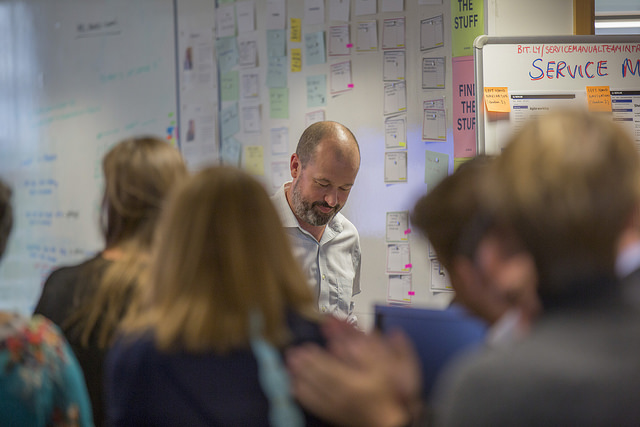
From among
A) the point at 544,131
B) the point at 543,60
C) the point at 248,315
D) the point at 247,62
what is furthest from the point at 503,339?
the point at 247,62

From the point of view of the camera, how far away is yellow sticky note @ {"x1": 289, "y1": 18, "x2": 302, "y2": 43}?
324 centimetres

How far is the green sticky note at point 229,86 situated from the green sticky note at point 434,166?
45.9 inches

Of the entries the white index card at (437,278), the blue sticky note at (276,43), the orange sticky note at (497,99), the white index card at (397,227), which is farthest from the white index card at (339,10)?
the white index card at (437,278)

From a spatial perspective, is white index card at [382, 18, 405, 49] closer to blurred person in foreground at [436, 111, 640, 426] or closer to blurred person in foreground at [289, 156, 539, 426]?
blurred person in foreground at [289, 156, 539, 426]

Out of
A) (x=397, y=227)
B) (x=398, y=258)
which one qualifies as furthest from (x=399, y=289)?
(x=397, y=227)

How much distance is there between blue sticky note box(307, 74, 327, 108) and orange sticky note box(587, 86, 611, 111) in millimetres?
1273

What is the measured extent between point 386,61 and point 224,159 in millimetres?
1091

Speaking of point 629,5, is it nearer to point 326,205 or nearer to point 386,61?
point 386,61

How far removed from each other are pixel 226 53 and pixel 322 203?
1.37 meters

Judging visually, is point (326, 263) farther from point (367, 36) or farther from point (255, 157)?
point (367, 36)

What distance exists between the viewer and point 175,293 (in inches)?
40.1

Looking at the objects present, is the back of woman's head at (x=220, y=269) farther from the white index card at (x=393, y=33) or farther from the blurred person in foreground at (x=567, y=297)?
the white index card at (x=393, y=33)

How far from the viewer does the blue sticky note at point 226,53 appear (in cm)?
342

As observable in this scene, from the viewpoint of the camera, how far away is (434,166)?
2.97 meters
